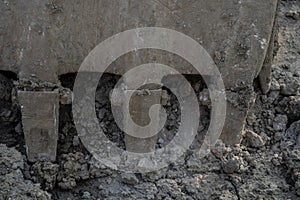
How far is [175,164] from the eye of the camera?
8.42ft

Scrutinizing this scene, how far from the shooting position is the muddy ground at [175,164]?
8.08 ft

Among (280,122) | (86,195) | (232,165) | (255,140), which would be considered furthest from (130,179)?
(280,122)

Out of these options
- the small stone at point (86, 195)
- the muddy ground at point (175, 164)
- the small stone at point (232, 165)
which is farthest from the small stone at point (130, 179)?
the small stone at point (232, 165)

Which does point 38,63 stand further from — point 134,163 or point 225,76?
point 225,76

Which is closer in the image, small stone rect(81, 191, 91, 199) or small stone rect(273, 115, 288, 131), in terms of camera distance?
small stone rect(81, 191, 91, 199)

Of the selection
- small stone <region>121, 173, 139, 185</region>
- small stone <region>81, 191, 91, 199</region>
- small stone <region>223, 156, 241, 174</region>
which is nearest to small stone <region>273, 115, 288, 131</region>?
small stone <region>223, 156, 241, 174</region>

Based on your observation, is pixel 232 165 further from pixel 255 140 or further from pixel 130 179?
pixel 130 179

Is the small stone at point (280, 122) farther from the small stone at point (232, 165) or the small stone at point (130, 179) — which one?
the small stone at point (130, 179)

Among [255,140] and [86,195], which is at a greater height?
[255,140]

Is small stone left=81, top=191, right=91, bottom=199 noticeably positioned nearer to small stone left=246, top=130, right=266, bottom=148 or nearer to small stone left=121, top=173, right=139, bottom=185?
small stone left=121, top=173, right=139, bottom=185

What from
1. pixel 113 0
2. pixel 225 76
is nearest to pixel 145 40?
pixel 113 0

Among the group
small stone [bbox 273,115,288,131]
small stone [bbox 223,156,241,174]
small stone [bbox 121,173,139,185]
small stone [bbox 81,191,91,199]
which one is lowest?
small stone [bbox 81,191,91,199]

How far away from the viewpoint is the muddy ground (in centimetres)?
246

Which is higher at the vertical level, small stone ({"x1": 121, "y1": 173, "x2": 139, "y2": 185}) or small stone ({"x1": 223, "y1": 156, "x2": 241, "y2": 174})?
small stone ({"x1": 223, "y1": 156, "x2": 241, "y2": 174})
